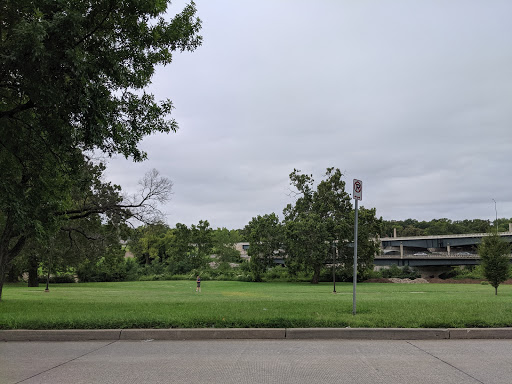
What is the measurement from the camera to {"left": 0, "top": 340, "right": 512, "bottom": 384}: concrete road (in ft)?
18.9

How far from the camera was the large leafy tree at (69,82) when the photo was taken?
8883 millimetres

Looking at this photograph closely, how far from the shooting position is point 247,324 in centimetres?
920

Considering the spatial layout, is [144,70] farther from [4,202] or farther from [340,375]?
[340,375]

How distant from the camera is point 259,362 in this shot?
21.6 ft

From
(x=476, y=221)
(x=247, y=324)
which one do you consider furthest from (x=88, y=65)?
(x=476, y=221)

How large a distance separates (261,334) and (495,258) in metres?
27.2

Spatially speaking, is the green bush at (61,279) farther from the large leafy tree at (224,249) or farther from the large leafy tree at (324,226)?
the large leafy tree at (324,226)

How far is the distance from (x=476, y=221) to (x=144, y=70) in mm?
151193

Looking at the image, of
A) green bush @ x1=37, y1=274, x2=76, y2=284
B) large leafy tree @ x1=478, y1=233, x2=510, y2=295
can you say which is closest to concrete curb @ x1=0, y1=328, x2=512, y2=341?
large leafy tree @ x1=478, y1=233, x2=510, y2=295

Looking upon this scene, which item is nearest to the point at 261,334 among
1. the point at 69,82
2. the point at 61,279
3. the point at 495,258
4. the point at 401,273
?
the point at 69,82

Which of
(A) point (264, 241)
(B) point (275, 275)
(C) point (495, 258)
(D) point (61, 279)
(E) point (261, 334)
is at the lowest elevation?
(D) point (61, 279)

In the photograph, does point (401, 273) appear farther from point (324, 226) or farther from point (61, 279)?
point (61, 279)


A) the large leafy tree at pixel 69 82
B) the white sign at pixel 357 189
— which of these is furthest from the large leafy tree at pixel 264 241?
the white sign at pixel 357 189

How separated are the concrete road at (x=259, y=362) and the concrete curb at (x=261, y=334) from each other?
242mm
